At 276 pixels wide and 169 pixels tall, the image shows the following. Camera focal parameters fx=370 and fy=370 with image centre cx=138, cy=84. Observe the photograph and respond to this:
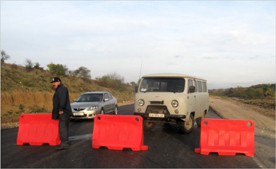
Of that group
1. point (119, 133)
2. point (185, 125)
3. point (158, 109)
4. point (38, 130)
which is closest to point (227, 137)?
point (119, 133)

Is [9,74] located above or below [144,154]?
above

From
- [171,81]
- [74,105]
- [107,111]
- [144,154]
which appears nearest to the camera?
[144,154]

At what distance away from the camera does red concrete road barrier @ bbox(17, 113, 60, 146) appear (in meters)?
10.8

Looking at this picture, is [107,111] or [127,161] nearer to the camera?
[127,161]

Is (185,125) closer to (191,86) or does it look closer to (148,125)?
(191,86)

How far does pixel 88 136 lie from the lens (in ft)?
41.0

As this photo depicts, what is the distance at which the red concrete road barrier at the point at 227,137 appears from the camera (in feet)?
31.6

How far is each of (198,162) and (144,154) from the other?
1.47 m

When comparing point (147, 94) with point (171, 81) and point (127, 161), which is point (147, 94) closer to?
point (171, 81)

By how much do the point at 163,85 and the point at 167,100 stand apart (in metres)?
0.84

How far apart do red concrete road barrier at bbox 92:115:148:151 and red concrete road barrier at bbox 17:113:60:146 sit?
1.37 meters

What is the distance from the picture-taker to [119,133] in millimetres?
10203

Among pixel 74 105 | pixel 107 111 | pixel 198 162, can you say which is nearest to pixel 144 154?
pixel 198 162

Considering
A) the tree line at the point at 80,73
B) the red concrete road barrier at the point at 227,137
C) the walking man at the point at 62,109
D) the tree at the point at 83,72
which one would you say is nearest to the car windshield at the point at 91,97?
the walking man at the point at 62,109
